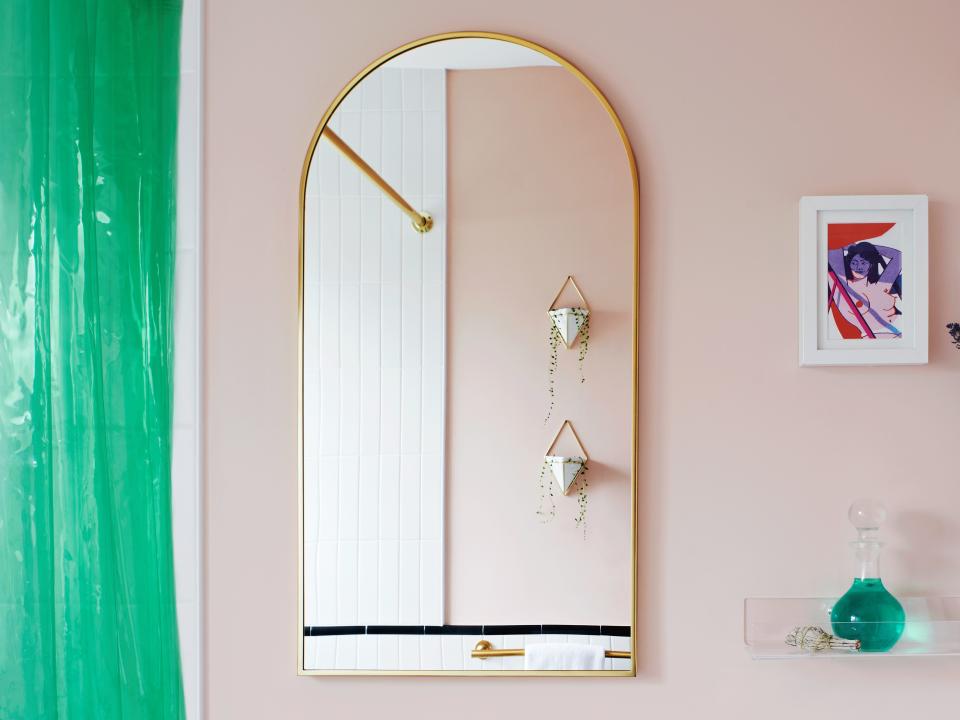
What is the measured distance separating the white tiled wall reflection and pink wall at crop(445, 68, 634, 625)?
0.11ft

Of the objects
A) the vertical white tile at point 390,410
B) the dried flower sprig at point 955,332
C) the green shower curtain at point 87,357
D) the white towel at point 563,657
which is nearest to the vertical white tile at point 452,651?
the white towel at point 563,657

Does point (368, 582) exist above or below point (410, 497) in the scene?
below

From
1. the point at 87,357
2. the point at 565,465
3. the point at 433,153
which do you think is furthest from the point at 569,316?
the point at 87,357

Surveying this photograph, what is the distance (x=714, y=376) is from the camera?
56.9 inches

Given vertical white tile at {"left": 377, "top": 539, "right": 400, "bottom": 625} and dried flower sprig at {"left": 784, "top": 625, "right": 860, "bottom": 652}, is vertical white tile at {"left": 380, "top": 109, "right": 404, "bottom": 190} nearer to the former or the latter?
vertical white tile at {"left": 377, "top": 539, "right": 400, "bottom": 625}

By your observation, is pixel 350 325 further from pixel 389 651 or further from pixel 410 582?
pixel 389 651

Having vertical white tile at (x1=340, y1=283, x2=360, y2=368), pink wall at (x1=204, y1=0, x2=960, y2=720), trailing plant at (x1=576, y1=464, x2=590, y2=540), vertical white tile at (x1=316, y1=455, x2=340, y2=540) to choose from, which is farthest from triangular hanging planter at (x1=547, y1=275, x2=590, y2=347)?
vertical white tile at (x1=316, y1=455, x2=340, y2=540)

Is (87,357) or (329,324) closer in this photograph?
(87,357)

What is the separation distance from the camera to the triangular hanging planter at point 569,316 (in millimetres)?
1433

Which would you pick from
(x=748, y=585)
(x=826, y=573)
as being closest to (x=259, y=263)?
(x=748, y=585)

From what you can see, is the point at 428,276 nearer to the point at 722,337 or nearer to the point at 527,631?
the point at 722,337

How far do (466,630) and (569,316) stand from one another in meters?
0.54

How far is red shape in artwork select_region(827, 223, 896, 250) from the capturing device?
4.64 ft

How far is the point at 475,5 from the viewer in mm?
1471
